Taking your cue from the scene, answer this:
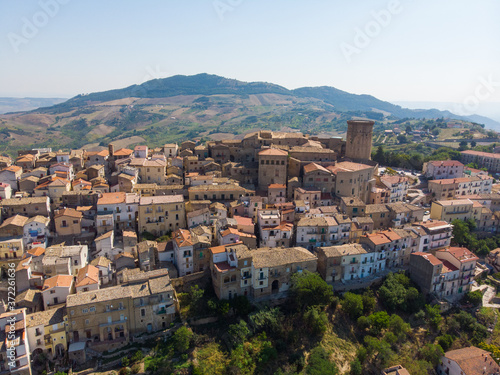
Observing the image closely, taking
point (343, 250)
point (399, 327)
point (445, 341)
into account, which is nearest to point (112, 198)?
point (343, 250)

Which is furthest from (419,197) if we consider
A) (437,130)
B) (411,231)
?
(437,130)

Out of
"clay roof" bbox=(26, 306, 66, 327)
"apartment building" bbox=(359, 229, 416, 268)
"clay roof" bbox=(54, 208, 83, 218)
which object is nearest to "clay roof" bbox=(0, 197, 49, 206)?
"clay roof" bbox=(54, 208, 83, 218)

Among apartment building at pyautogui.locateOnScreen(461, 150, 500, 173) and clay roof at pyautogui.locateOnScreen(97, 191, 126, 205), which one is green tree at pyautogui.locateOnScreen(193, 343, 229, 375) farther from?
apartment building at pyautogui.locateOnScreen(461, 150, 500, 173)

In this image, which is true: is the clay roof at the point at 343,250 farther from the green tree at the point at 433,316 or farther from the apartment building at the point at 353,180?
the apartment building at the point at 353,180

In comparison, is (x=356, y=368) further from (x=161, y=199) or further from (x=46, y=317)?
(x=161, y=199)

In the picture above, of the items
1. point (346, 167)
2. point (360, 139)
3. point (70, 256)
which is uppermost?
point (360, 139)
